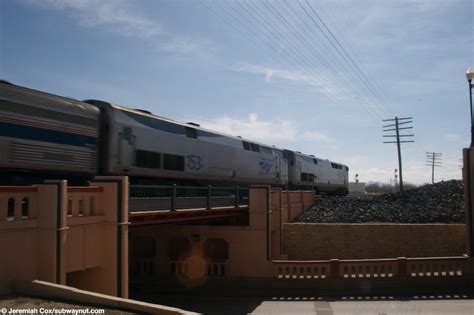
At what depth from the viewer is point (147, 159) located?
20.9 m

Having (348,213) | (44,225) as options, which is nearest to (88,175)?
(44,225)

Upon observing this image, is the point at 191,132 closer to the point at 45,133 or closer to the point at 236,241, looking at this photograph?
the point at 236,241

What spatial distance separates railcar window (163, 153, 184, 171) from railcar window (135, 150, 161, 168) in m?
0.48

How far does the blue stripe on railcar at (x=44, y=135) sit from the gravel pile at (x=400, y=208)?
20594 millimetres

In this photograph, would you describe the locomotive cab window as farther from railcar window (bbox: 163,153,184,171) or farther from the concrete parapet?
the concrete parapet

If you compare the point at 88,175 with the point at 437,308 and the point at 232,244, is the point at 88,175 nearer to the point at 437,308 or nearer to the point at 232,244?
the point at 232,244

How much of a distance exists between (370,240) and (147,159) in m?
16.1

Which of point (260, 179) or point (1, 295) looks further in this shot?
point (260, 179)

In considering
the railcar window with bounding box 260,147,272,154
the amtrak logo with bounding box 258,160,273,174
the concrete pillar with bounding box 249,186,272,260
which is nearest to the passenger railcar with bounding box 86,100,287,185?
the amtrak logo with bounding box 258,160,273,174

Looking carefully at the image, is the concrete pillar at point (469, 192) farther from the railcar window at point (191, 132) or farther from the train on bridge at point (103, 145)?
the railcar window at point (191, 132)

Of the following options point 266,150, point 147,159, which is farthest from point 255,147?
point 147,159

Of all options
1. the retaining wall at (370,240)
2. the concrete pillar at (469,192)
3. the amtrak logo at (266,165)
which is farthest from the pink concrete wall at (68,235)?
the amtrak logo at (266,165)

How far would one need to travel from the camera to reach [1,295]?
9.26 m

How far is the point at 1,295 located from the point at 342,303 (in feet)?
50.0
